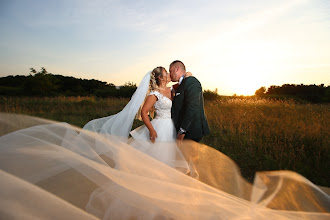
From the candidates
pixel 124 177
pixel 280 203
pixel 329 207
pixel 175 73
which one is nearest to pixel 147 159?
pixel 124 177

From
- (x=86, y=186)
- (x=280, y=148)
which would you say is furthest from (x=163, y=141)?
(x=280, y=148)

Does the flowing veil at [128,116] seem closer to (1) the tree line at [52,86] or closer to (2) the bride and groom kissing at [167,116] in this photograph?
(2) the bride and groom kissing at [167,116]

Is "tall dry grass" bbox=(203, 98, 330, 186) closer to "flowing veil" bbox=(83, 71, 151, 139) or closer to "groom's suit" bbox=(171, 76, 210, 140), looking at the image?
"groom's suit" bbox=(171, 76, 210, 140)

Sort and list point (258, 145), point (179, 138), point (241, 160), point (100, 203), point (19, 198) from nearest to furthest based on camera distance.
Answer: point (19, 198) < point (100, 203) < point (179, 138) < point (241, 160) < point (258, 145)

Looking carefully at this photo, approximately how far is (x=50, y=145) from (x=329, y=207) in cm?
334

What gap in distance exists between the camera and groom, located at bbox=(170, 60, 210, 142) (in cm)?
300

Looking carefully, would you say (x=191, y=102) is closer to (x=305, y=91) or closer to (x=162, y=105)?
(x=162, y=105)

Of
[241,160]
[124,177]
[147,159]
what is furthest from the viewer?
[241,160]

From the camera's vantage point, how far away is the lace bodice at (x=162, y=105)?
3.11 m

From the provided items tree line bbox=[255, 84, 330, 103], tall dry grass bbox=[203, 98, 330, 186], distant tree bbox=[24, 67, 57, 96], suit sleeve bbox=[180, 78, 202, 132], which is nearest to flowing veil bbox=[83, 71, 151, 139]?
suit sleeve bbox=[180, 78, 202, 132]

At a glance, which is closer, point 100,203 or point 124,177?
point 124,177

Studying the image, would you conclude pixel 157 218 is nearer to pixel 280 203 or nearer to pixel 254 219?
pixel 254 219

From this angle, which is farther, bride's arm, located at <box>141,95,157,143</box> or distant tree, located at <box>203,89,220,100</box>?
distant tree, located at <box>203,89,220,100</box>

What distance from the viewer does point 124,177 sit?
1.74 metres
